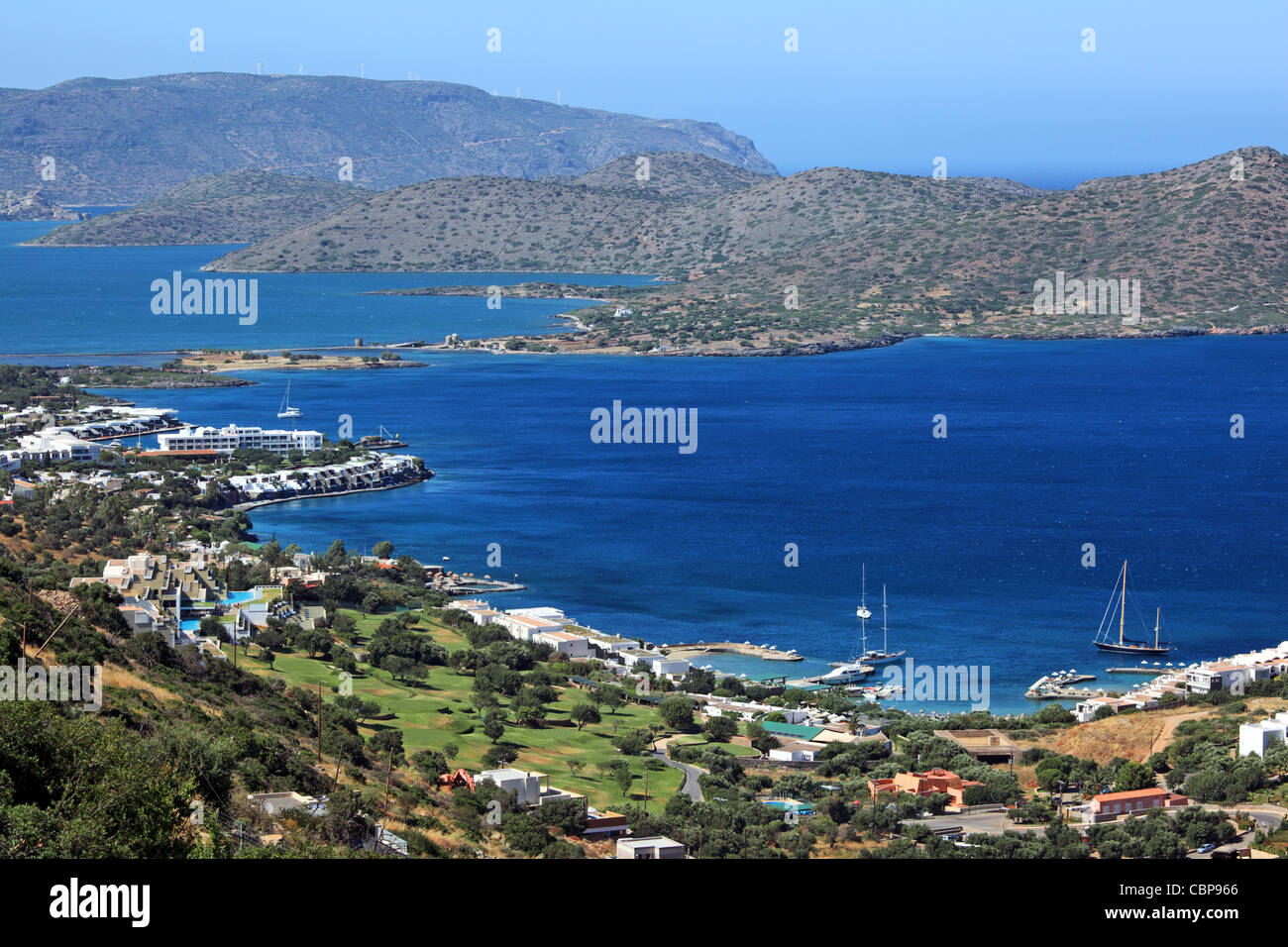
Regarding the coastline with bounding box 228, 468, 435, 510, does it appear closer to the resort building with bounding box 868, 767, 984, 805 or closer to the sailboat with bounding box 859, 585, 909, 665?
the sailboat with bounding box 859, 585, 909, 665

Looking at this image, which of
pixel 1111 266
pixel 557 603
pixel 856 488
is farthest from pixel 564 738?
pixel 1111 266

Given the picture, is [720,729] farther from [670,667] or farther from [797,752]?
[670,667]

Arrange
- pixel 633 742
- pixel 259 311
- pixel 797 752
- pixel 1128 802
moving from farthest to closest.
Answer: pixel 259 311 < pixel 797 752 < pixel 633 742 < pixel 1128 802

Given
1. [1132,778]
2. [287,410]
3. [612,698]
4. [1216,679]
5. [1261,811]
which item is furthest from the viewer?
[287,410]

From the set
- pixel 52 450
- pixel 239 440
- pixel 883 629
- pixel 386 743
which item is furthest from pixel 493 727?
pixel 239 440

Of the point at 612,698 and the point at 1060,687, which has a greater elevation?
the point at 612,698

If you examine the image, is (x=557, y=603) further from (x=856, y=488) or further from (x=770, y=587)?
(x=856, y=488)
